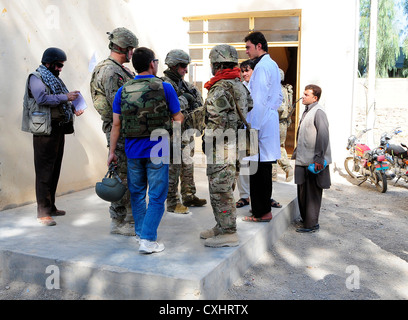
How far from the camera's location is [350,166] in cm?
876

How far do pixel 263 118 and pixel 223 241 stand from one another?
1.43 metres

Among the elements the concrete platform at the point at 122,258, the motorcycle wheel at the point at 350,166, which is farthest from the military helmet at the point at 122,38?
the motorcycle wheel at the point at 350,166

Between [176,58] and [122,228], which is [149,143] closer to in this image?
[122,228]

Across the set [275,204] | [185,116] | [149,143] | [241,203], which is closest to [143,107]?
[149,143]

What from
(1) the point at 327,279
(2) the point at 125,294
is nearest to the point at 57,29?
(2) the point at 125,294

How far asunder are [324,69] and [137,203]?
633cm

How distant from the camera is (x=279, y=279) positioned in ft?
11.6

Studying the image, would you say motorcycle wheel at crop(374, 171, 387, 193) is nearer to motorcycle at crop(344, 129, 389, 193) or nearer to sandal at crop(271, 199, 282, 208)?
motorcycle at crop(344, 129, 389, 193)

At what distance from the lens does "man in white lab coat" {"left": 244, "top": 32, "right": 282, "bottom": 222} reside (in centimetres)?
413

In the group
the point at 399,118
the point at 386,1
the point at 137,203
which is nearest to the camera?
the point at 137,203

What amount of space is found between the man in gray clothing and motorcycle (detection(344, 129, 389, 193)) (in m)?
3.12
